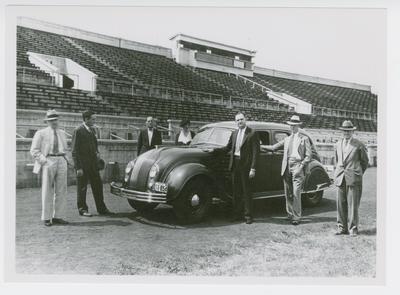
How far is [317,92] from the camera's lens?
838 centimetres

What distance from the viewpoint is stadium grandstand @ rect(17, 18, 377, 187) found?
6.08 meters

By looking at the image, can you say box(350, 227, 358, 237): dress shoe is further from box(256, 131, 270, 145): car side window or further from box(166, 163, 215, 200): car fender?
box(166, 163, 215, 200): car fender

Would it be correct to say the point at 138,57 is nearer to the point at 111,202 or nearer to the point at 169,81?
the point at 169,81

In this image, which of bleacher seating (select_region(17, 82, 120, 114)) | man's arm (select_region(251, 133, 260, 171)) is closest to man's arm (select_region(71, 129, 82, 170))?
bleacher seating (select_region(17, 82, 120, 114))

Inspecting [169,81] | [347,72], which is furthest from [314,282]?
[169,81]

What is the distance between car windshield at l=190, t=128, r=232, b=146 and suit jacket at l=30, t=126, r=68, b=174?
7.05ft

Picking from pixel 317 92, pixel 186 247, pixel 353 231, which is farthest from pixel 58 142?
pixel 317 92

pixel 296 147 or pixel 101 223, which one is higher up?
pixel 296 147

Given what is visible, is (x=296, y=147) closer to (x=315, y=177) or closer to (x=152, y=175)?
(x=315, y=177)

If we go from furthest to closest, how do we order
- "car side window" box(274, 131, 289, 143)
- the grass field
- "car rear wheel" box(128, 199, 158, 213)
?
"car side window" box(274, 131, 289, 143) < "car rear wheel" box(128, 199, 158, 213) < the grass field

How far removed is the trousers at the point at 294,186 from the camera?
5.42m

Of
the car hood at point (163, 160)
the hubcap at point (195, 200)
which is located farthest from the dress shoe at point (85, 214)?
the hubcap at point (195, 200)

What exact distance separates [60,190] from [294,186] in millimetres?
3388

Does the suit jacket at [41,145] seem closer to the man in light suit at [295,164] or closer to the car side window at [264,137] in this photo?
the car side window at [264,137]
